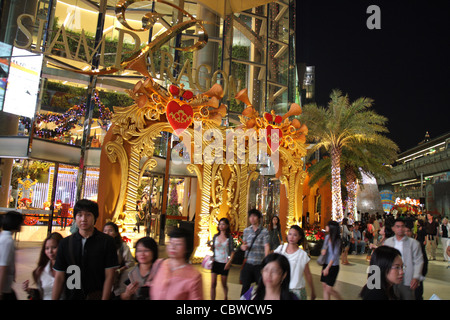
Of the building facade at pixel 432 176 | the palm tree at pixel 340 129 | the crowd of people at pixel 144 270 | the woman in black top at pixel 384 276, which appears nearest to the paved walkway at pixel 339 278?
the crowd of people at pixel 144 270

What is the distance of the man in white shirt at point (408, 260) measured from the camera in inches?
188

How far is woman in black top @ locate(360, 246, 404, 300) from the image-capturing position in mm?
3385

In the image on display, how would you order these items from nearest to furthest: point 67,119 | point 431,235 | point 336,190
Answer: point 67,119 → point 431,235 → point 336,190

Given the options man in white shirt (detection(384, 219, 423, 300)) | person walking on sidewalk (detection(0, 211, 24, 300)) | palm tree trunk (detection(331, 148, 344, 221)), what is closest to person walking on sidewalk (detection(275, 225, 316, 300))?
man in white shirt (detection(384, 219, 423, 300))

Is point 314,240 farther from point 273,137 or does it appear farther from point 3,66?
point 3,66

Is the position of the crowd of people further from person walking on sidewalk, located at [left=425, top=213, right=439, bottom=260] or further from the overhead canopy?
the overhead canopy

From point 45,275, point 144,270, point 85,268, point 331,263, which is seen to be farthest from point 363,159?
point 85,268

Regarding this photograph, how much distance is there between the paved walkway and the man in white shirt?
2822 millimetres

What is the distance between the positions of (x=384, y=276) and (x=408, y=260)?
1.85m

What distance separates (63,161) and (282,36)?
626 inches

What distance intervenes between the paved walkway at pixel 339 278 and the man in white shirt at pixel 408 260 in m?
2.82

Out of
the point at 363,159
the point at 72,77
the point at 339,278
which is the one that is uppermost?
the point at 72,77

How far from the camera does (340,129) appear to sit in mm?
20094

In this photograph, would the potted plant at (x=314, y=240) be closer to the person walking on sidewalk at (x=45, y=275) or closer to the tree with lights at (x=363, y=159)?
the tree with lights at (x=363, y=159)
